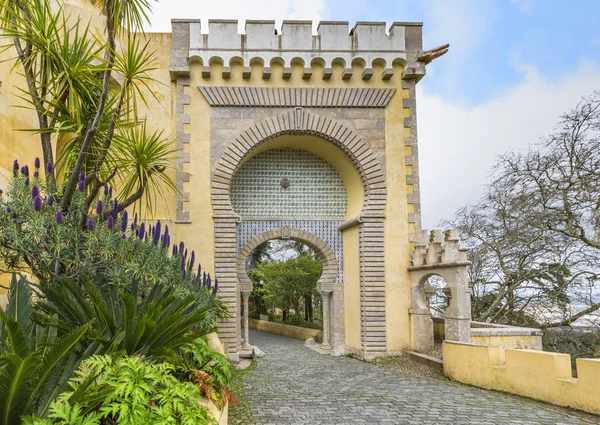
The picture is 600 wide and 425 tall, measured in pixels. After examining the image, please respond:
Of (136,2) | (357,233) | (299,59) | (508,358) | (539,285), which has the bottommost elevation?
(508,358)

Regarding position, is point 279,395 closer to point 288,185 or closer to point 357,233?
point 357,233

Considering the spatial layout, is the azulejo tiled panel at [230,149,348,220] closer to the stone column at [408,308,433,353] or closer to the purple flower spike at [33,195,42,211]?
the stone column at [408,308,433,353]

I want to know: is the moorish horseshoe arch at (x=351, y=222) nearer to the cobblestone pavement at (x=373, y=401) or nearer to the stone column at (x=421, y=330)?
the stone column at (x=421, y=330)

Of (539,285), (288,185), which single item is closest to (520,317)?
(539,285)

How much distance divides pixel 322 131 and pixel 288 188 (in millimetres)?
1805

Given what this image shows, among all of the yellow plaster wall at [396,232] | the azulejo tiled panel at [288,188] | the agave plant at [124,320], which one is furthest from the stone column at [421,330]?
the agave plant at [124,320]

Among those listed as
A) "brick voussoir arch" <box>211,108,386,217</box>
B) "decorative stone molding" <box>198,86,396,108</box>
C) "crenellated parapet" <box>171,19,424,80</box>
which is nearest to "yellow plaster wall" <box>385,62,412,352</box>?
"brick voussoir arch" <box>211,108,386,217</box>

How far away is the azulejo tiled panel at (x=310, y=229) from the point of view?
34.9 feet

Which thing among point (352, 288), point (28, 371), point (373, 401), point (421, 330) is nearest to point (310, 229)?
point (352, 288)

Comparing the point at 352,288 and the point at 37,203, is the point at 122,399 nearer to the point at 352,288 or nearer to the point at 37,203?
the point at 37,203

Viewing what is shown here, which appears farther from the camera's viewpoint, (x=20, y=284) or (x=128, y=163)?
(x=128, y=163)

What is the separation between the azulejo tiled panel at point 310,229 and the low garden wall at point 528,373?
12.3 ft

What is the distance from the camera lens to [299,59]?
32.7ft

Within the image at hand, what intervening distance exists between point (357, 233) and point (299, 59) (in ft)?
13.6
